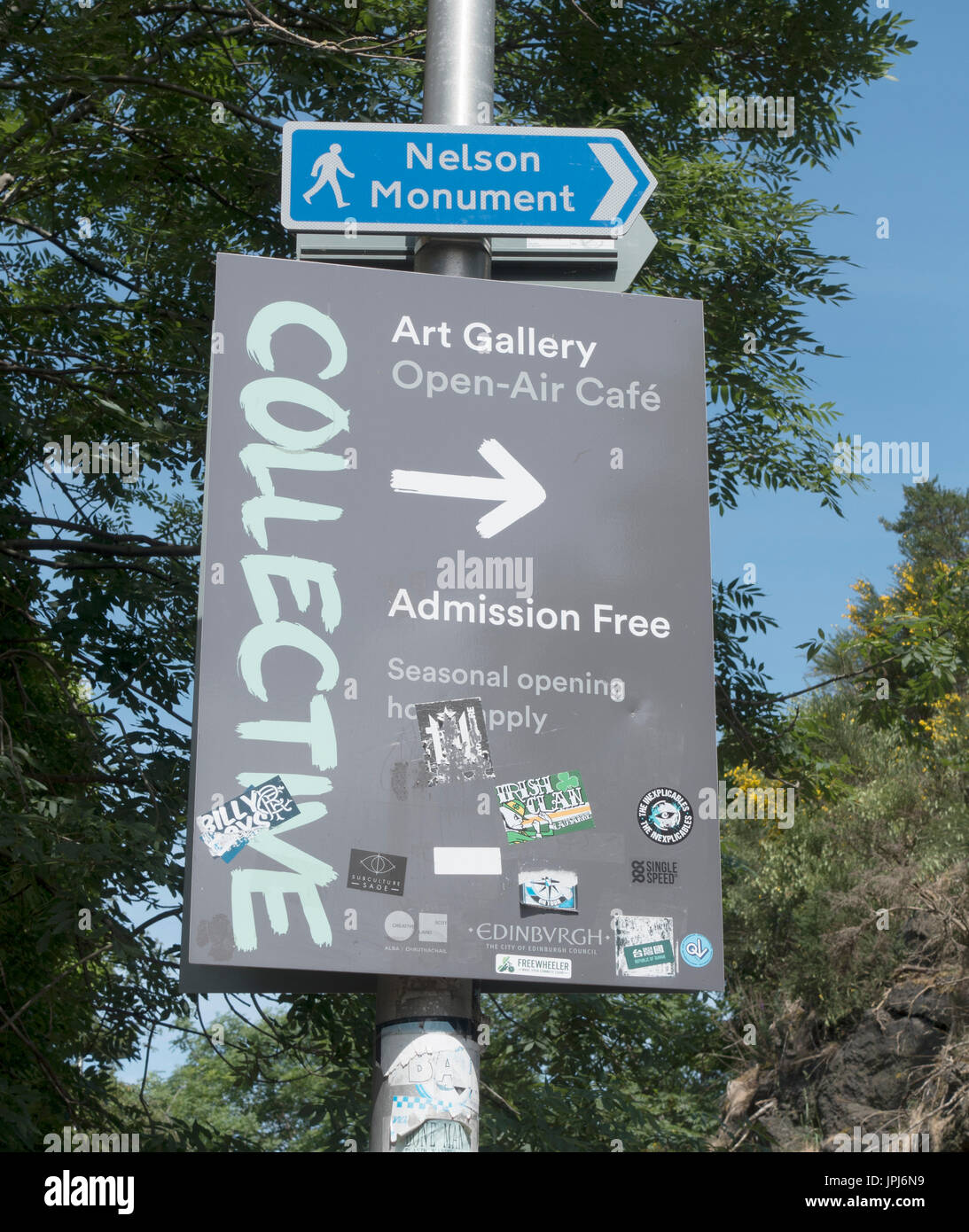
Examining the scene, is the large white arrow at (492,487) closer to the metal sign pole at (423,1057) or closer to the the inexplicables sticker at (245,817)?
the the inexplicables sticker at (245,817)

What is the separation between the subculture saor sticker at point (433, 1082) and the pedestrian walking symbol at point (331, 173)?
258 centimetres

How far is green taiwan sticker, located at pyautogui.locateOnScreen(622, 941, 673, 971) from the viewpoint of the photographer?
3.44 meters

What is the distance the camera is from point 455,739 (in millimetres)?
3553

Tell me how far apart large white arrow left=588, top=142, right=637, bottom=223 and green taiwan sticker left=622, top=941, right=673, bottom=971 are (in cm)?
230

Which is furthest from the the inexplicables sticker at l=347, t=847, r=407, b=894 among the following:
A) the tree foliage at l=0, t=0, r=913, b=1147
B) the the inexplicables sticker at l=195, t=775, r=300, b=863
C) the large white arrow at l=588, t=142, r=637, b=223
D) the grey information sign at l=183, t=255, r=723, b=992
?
the tree foliage at l=0, t=0, r=913, b=1147

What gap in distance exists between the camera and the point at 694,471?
400 centimetres

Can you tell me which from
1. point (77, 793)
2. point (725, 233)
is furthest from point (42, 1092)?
point (725, 233)

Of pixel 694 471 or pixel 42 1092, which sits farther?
pixel 42 1092

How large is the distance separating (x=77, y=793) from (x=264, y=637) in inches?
218

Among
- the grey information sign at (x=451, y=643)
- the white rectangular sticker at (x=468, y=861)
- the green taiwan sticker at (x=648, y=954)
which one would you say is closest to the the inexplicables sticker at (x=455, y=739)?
the grey information sign at (x=451, y=643)

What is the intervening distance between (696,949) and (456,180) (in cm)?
248

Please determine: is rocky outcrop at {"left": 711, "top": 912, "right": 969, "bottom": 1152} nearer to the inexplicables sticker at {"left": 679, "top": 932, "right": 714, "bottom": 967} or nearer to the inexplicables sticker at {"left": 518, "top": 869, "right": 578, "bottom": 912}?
the inexplicables sticker at {"left": 679, "top": 932, "right": 714, "bottom": 967}

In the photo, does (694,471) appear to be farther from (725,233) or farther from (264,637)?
(725,233)
